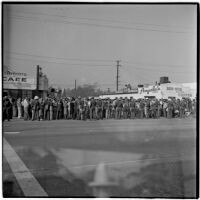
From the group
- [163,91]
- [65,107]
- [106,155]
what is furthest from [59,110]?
[163,91]

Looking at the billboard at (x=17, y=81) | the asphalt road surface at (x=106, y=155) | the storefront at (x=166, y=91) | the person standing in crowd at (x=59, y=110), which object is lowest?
the asphalt road surface at (x=106, y=155)

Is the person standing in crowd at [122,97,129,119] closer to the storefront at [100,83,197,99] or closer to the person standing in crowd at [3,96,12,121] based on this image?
the storefront at [100,83,197,99]

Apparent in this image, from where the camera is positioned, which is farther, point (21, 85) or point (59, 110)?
point (59, 110)

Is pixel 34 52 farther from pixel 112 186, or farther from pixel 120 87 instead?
pixel 112 186

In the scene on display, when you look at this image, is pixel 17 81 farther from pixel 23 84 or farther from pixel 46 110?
pixel 46 110

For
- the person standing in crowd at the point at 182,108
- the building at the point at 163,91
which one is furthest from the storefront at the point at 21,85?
the person standing in crowd at the point at 182,108

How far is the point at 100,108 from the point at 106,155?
0.50 meters

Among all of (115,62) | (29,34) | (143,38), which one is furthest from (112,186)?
(29,34)

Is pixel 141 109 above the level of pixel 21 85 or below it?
below

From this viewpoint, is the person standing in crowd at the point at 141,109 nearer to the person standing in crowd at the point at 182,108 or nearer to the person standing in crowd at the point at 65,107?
the person standing in crowd at the point at 182,108

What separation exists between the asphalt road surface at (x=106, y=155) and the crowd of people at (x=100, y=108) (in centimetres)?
7

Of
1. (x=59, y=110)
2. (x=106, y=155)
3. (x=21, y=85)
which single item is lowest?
(x=106, y=155)

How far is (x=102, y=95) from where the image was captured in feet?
9.16

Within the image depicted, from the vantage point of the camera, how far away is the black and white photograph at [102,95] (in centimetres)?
266
